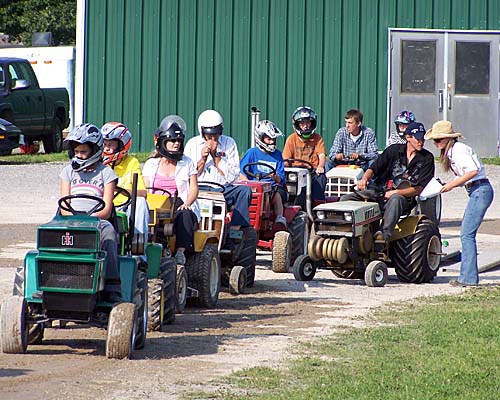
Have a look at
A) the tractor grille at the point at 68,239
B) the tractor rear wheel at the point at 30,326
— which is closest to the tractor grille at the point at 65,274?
the tractor grille at the point at 68,239

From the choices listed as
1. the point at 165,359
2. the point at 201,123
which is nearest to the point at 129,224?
the point at 165,359

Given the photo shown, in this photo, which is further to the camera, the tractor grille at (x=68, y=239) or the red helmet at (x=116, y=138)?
the red helmet at (x=116, y=138)

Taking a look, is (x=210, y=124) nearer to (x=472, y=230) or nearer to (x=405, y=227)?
(x=405, y=227)

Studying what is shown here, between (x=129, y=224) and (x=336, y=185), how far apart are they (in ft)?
21.0

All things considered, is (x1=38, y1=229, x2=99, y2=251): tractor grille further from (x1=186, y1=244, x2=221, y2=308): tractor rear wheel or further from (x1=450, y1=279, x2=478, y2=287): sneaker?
(x1=450, y1=279, x2=478, y2=287): sneaker

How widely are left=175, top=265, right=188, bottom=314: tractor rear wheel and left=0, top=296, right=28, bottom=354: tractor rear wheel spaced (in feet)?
6.95

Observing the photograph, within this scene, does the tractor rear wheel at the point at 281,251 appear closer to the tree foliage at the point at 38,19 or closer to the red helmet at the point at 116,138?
the red helmet at the point at 116,138

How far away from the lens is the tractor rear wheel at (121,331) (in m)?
8.45

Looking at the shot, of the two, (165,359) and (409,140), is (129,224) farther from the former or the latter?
(409,140)

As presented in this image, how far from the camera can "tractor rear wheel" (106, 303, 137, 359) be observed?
845 centimetres

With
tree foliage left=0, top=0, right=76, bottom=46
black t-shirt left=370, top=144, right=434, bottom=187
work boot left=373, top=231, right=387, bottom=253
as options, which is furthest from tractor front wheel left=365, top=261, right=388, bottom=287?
tree foliage left=0, top=0, right=76, bottom=46

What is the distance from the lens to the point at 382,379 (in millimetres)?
8008

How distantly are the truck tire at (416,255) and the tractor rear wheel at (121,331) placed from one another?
16.5ft

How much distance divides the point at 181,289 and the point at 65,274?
2.18 meters
